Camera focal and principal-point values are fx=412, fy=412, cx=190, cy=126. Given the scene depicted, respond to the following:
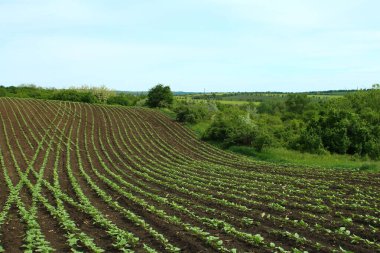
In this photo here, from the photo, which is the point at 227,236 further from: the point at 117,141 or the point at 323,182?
the point at 117,141

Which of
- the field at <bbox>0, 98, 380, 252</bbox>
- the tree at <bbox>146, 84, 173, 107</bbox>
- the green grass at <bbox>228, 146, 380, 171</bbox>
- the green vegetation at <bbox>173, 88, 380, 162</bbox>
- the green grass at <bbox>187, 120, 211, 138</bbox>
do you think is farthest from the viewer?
the tree at <bbox>146, 84, 173, 107</bbox>

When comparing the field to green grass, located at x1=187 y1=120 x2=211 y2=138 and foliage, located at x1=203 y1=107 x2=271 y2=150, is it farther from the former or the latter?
green grass, located at x1=187 y1=120 x2=211 y2=138

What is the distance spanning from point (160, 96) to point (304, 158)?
110 feet

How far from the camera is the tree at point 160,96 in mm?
57250

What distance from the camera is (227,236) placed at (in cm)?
973

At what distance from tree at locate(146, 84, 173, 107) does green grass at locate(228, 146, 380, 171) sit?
90.4 feet

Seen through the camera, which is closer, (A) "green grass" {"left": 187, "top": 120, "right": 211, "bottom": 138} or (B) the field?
(B) the field

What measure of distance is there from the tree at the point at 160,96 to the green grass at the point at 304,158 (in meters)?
27.5

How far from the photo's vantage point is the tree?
188 ft

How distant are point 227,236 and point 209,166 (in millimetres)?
13077

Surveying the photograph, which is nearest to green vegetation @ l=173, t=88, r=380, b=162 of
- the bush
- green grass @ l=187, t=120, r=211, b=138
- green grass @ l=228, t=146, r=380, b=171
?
green grass @ l=228, t=146, r=380, b=171

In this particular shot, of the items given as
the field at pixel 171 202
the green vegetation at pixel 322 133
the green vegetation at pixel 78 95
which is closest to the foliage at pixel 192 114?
the green vegetation at pixel 322 133

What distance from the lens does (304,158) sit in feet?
88.2

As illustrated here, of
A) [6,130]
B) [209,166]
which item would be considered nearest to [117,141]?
[6,130]
